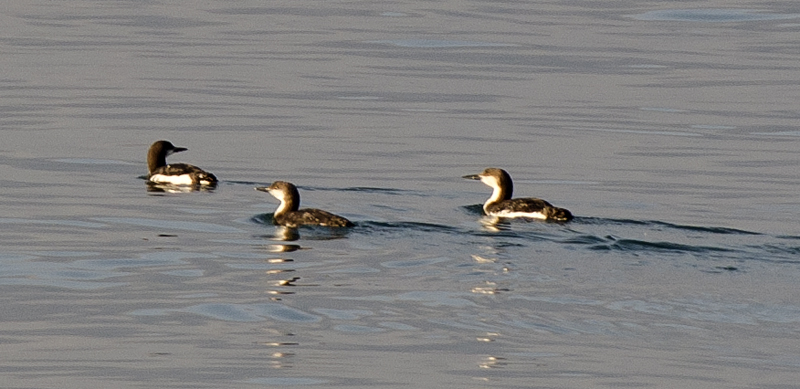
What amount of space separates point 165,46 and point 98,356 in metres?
29.2

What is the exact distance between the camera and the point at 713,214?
19.2 m

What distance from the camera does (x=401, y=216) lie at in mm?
18047

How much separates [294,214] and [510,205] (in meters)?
2.42

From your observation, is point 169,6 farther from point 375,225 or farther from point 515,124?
point 375,225

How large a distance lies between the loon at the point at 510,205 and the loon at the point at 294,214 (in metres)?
2.02

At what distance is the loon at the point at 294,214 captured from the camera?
16984 millimetres

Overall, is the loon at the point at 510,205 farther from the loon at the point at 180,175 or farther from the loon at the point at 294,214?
the loon at the point at 180,175

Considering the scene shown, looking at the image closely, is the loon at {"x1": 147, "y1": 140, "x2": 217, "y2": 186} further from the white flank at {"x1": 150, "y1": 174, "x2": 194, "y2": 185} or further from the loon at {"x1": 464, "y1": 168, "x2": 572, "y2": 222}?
the loon at {"x1": 464, "y1": 168, "x2": 572, "y2": 222}

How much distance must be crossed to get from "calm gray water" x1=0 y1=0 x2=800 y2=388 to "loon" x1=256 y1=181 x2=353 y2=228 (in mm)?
174

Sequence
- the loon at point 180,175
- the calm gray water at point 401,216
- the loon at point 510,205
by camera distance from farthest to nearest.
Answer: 1. the loon at point 180,175
2. the loon at point 510,205
3. the calm gray water at point 401,216

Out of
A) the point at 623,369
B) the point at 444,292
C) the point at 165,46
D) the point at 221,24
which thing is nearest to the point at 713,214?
the point at 444,292

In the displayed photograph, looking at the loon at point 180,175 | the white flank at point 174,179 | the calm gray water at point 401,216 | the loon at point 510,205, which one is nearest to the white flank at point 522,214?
the loon at point 510,205

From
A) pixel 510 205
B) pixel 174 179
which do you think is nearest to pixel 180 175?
pixel 174 179

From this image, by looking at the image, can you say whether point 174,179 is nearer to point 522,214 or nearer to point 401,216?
point 401,216
